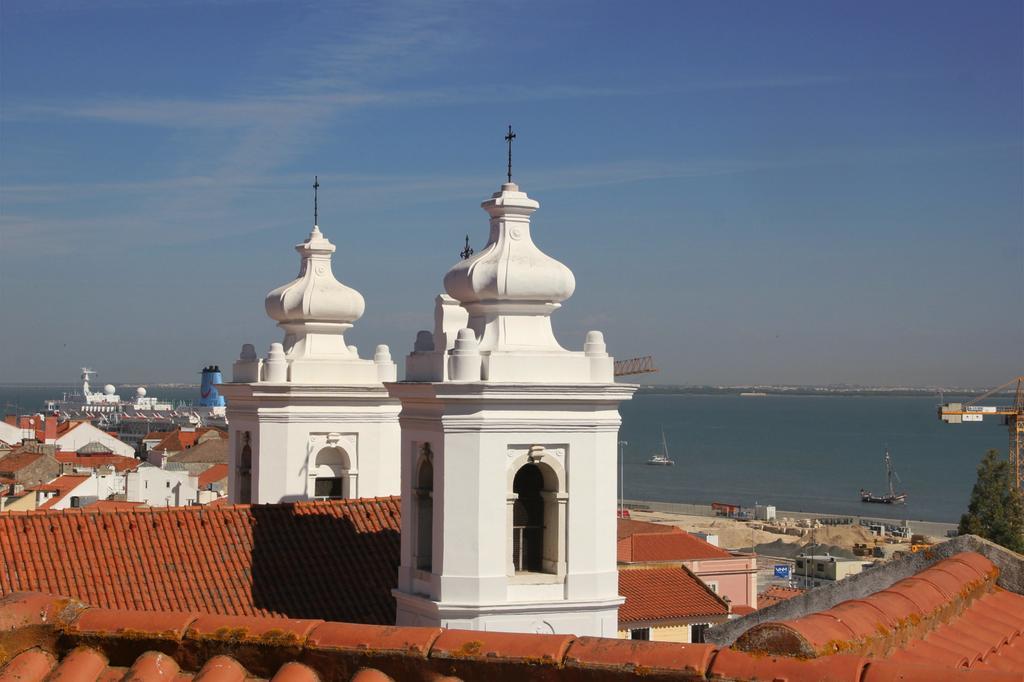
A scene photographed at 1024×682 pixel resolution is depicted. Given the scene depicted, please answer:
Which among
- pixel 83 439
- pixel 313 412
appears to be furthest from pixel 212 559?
pixel 83 439

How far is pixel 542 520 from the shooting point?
47.3 feet

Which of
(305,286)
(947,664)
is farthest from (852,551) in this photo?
(947,664)

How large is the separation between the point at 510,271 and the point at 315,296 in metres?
6.20

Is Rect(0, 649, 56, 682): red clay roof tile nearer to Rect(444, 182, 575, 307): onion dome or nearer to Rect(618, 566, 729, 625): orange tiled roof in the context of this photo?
Rect(444, 182, 575, 307): onion dome

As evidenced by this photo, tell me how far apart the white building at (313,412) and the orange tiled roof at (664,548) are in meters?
20.8

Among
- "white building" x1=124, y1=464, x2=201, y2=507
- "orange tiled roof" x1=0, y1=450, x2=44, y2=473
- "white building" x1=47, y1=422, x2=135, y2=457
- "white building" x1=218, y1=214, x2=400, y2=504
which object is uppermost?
"white building" x1=218, y1=214, x2=400, y2=504

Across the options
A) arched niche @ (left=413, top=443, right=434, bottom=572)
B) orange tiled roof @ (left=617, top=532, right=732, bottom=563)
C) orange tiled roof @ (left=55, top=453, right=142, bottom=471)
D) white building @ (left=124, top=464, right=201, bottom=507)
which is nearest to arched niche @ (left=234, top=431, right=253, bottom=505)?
arched niche @ (left=413, top=443, right=434, bottom=572)

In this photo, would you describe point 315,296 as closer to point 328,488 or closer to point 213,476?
point 328,488

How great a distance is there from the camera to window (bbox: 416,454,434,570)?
47.3 ft

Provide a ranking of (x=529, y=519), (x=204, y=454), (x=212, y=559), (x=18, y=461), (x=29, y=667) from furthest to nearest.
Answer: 1. (x=204, y=454)
2. (x=18, y=461)
3. (x=212, y=559)
4. (x=529, y=519)
5. (x=29, y=667)

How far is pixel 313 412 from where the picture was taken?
63.3 feet

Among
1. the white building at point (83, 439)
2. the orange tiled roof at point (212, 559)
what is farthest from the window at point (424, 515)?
the white building at point (83, 439)

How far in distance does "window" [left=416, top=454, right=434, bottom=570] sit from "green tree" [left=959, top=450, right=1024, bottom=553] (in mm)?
47639

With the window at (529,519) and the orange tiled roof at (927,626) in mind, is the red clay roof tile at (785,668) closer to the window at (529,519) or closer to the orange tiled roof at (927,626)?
the orange tiled roof at (927,626)
